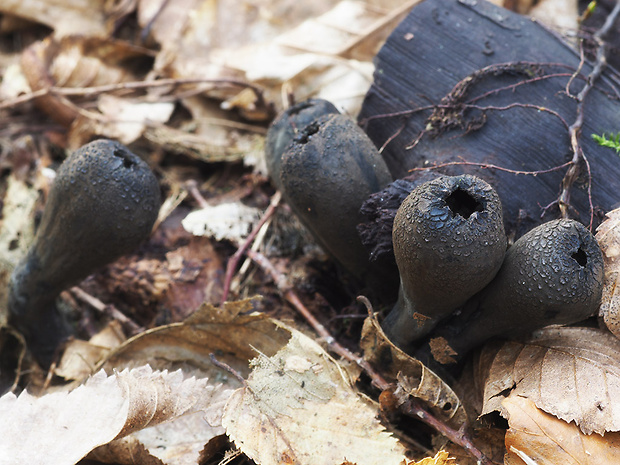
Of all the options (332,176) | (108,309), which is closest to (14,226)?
(108,309)

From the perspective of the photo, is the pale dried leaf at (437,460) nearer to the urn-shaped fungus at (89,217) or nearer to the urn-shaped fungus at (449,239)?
the urn-shaped fungus at (449,239)

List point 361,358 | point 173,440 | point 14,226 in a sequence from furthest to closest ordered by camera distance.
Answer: point 14,226 < point 361,358 < point 173,440

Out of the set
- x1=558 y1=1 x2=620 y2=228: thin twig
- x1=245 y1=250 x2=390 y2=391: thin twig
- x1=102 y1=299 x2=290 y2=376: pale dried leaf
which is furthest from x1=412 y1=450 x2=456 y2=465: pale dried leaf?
x1=558 y1=1 x2=620 y2=228: thin twig

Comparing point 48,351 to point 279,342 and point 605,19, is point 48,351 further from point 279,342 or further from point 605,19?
point 605,19

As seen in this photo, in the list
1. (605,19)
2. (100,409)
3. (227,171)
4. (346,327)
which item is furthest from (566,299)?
(227,171)

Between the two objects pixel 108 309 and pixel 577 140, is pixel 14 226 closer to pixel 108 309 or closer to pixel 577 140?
pixel 108 309

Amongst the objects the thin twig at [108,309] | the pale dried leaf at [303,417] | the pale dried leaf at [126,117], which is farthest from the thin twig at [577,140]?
the pale dried leaf at [126,117]

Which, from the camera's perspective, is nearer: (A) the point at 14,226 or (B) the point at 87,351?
(B) the point at 87,351

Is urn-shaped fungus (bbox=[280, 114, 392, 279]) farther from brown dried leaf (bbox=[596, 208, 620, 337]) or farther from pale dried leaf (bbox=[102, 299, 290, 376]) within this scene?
brown dried leaf (bbox=[596, 208, 620, 337])
